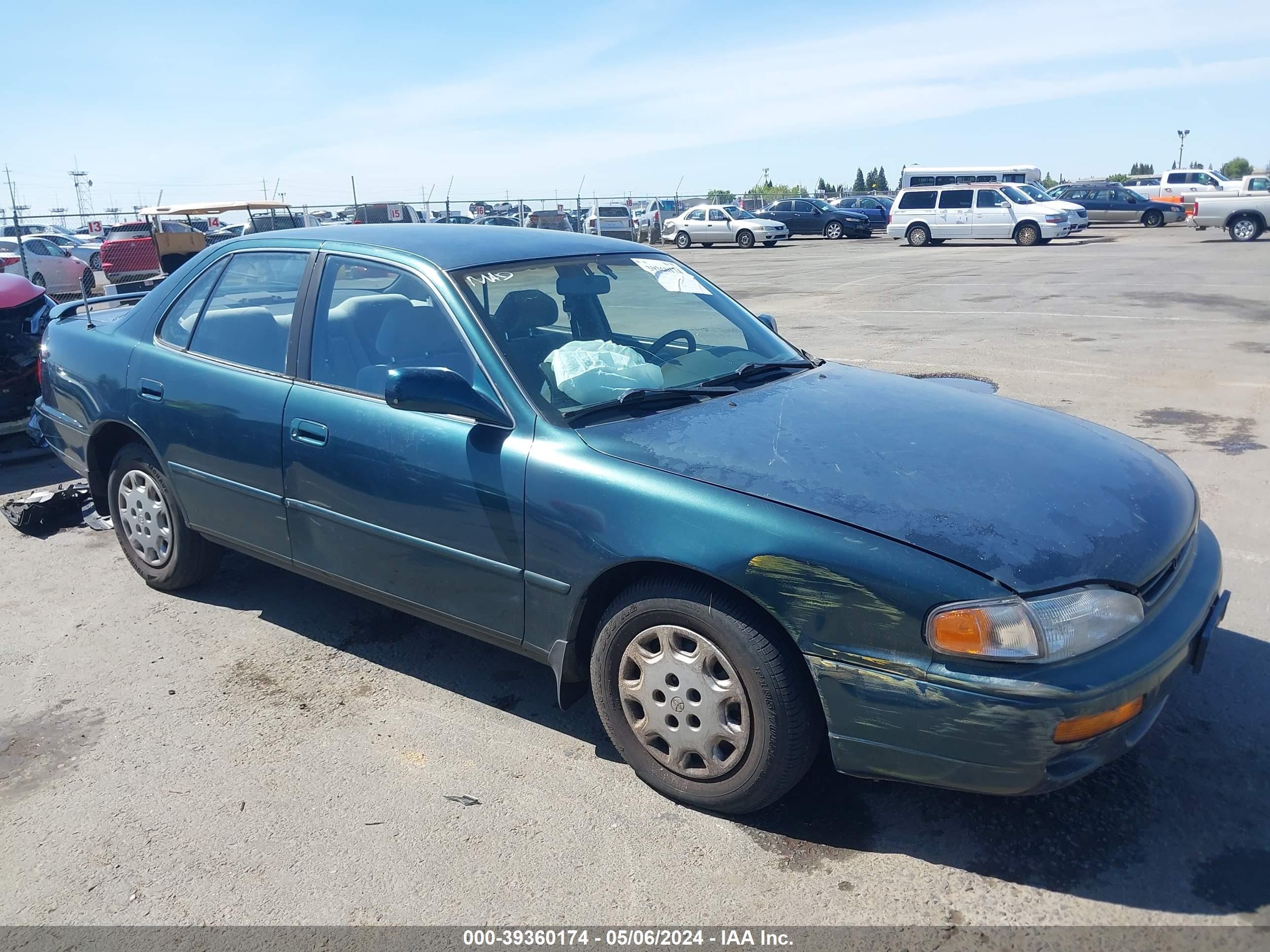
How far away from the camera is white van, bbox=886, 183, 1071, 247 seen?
95.4 ft

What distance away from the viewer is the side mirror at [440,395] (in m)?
3.13

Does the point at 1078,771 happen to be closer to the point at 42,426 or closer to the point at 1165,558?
the point at 1165,558

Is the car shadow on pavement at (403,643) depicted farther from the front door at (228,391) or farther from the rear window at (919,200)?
the rear window at (919,200)

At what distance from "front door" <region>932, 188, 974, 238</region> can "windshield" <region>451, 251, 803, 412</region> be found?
28.6 metres

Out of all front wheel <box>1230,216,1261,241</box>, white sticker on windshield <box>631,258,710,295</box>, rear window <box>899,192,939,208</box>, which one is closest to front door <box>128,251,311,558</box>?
white sticker on windshield <box>631,258,710,295</box>

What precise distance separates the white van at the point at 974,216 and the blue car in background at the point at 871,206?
5077 mm

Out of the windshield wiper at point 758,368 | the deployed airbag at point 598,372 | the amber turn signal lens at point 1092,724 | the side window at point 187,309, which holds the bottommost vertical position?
the amber turn signal lens at point 1092,724

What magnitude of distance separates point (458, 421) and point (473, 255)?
777 mm

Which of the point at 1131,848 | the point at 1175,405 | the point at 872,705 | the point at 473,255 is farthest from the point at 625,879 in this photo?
the point at 1175,405

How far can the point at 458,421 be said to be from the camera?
10.8 ft

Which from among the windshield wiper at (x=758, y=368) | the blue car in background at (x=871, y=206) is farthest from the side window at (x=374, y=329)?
the blue car in background at (x=871, y=206)

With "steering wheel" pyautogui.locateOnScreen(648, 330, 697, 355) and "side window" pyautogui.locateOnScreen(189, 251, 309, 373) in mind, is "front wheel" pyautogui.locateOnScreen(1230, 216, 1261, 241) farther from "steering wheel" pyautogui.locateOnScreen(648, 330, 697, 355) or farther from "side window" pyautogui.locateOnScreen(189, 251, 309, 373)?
"side window" pyautogui.locateOnScreen(189, 251, 309, 373)

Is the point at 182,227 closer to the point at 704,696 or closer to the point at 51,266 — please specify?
the point at 51,266

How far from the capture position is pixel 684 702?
2877 millimetres
